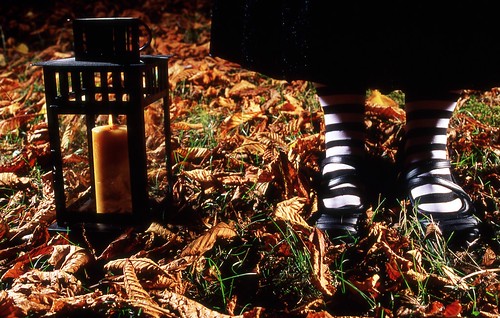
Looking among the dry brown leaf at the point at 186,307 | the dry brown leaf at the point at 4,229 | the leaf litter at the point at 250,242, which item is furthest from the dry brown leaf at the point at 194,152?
the dry brown leaf at the point at 186,307

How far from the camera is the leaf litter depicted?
921 millimetres

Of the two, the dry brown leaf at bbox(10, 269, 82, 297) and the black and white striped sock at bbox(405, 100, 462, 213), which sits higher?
the black and white striped sock at bbox(405, 100, 462, 213)

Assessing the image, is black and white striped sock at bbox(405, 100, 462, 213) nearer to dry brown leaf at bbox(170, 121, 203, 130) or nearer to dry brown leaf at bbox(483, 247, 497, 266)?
dry brown leaf at bbox(483, 247, 497, 266)

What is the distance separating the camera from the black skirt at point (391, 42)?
1.03 metres

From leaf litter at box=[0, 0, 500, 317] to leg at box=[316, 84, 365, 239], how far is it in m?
0.05

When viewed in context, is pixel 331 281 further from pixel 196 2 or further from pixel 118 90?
pixel 196 2

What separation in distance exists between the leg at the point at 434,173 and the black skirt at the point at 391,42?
0.19 m

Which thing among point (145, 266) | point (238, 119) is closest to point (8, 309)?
point (145, 266)

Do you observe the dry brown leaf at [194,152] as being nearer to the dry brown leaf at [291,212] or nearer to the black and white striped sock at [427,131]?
the dry brown leaf at [291,212]

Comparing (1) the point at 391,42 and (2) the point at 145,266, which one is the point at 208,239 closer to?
(2) the point at 145,266

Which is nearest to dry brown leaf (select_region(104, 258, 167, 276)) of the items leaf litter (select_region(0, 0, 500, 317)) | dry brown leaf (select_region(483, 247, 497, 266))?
leaf litter (select_region(0, 0, 500, 317))

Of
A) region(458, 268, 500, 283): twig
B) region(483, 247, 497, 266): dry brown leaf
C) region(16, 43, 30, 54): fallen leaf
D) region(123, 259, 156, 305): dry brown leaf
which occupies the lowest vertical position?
region(483, 247, 497, 266): dry brown leaf

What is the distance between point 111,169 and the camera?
3.53 ft

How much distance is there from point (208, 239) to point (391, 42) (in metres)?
0.52
